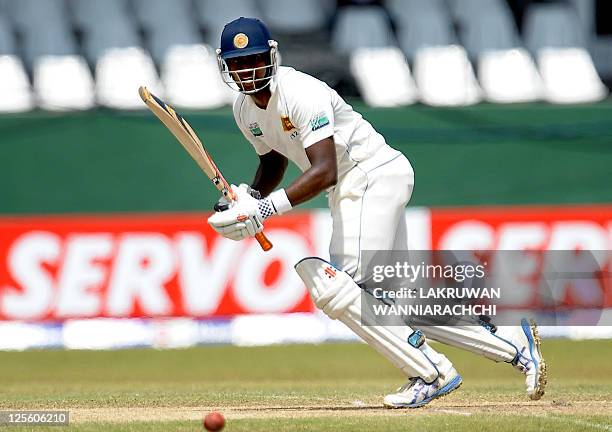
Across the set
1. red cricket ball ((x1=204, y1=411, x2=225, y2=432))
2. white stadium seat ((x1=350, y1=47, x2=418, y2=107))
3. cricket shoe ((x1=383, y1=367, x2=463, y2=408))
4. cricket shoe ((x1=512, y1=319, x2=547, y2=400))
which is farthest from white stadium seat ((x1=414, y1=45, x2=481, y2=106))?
red cricket ball ((x1=204, y1=411, x2=225, y2=432))

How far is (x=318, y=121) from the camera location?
21.4 ft

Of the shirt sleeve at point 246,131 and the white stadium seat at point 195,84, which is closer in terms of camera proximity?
the shirt sleeve at point 246,131

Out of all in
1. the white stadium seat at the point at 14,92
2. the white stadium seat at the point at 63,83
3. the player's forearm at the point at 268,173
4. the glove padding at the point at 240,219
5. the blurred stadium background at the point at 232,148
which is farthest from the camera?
the white stadium seat at the point at 63,83

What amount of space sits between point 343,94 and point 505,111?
6.92ft

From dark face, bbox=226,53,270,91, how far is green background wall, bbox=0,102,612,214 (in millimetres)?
7893

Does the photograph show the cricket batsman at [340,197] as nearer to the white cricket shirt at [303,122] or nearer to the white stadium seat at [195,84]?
the white cricket shirt at [303,122]

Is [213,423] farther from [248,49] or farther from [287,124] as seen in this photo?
[248,49]

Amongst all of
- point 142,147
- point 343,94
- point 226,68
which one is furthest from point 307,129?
point 343,94

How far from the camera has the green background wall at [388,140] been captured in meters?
14.7

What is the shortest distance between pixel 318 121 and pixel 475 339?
1462 millimetres

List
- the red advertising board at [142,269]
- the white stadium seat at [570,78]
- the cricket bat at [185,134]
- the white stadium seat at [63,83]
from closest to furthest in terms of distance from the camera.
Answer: the cricket bat at [185,134] → the red advertising board at [142,269] → the white stadium seat at [63,83] → the white stadium seat at [570,78]

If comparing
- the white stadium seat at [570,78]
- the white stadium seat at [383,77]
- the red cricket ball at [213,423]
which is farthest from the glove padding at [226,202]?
the white stadium seat at [570,78]

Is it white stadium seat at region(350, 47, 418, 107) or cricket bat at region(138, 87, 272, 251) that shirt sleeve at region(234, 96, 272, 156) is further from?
white stadium seat at region(350, 47, 418, 107)

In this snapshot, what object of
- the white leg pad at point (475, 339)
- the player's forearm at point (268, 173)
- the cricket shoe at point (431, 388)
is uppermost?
the player's forearm at point (268, 173)
